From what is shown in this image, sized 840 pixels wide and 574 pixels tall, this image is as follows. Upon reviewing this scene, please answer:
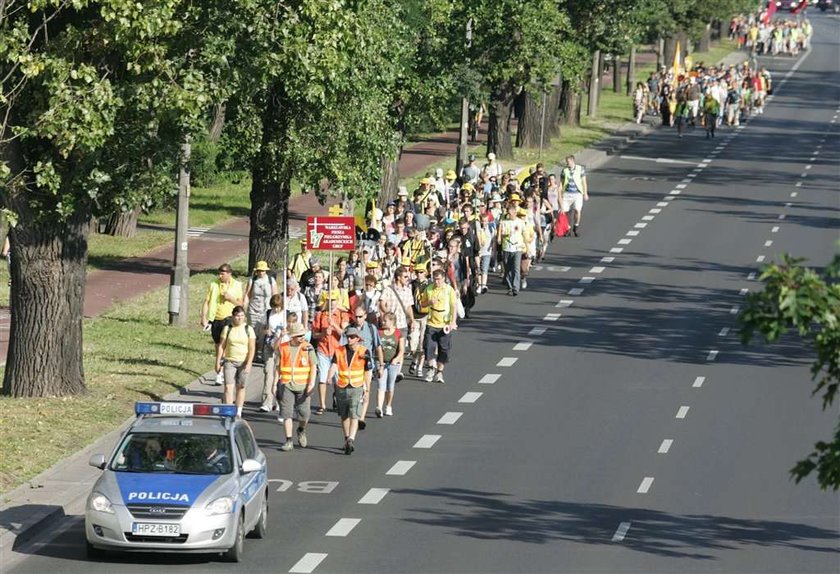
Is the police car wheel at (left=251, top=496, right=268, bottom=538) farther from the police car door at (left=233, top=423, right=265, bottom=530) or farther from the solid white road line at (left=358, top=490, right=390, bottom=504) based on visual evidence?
the solid white road line at (left=358, top=490, right=390, bottom=504)

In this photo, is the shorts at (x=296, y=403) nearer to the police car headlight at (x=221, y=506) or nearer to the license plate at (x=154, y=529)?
the police car headlight at (x=221, y=506)

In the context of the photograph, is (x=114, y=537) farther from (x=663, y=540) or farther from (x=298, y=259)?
(x=298, y=259)

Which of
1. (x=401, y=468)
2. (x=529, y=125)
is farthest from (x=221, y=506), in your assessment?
(x=529, y=125)

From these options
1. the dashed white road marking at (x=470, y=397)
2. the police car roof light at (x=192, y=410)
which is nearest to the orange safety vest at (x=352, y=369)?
the dashed white road marking at (x=470, y=397)

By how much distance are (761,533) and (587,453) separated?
4250mm

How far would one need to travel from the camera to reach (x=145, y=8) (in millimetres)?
23188

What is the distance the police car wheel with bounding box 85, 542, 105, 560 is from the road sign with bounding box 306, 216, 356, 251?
11.3 meters

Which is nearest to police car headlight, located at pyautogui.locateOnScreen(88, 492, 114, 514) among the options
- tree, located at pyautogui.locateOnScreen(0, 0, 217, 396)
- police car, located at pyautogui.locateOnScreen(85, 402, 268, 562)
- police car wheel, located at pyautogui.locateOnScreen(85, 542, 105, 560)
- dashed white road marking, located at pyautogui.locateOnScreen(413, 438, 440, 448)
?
police car, located at pyautogui.locateOnScreen(85, 402, 268, 562)

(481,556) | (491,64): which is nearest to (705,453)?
(481,556)

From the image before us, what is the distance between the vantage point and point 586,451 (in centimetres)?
2364

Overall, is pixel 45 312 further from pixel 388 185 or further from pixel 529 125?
pixel 529 125

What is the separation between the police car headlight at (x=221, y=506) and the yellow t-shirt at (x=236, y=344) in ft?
22.6

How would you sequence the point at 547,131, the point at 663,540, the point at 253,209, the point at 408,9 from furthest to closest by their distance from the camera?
the point at 547,131
the point at 408,9
the point at 253,209
the point at 663,540

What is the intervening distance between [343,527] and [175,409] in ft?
6.44
